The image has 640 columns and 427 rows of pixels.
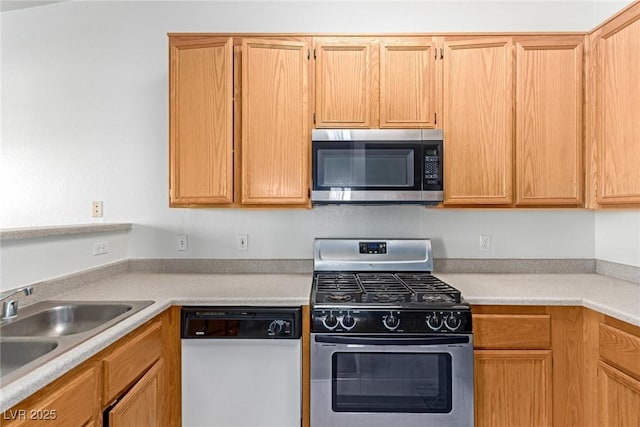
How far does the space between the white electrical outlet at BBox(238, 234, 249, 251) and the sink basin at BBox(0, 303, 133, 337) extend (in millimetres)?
914

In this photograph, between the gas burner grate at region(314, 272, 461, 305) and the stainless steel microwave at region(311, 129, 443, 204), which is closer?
the gas burner grate at region(314, 272, 461, 305)

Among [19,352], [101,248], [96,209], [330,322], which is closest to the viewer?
[19,352]

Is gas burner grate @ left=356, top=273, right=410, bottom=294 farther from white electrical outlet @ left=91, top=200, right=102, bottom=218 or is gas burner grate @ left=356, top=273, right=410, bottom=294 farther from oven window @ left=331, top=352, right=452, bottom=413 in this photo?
white electrical outlet @ left=91, top=200, right=102, bottom=218

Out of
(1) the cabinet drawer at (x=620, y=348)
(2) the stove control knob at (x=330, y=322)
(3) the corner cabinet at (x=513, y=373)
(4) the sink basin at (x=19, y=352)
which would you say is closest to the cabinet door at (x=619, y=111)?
(1) the cabinet drawer at (x=620, y=348)

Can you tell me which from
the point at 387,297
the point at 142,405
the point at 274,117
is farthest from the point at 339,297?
the point at 274,117

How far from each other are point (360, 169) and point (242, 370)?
3.92 feet

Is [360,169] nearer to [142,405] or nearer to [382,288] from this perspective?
[382,288]

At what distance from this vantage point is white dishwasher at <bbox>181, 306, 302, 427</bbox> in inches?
69.9

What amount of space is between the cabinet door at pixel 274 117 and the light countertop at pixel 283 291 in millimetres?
522

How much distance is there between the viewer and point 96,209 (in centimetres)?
249

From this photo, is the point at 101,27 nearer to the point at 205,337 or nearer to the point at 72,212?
the point at 72,212

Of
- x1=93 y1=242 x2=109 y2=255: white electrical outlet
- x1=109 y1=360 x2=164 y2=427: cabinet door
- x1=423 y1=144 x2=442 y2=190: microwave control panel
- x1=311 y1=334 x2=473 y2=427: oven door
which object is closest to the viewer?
x1=109 y1=360 x2=164 y2=427: cabinet door

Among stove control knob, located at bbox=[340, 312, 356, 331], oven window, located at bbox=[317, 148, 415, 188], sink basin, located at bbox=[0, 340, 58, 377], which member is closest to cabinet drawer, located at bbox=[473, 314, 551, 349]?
stove control knob, located at bbox=[340, 312, 356, 331]

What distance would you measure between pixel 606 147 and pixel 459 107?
0.79 metres
